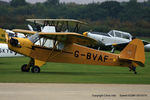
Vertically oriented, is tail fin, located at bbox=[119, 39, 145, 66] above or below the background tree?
below

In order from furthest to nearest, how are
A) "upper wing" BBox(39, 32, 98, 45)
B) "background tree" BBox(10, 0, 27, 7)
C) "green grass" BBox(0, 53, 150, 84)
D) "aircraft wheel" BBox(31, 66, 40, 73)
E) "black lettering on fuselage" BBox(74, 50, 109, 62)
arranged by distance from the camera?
"background tree" BBox(10, 0, 27, 7) → "black lettering on fuselage" BBox(74, 50, 109, 62) → "aircraft wheel" BBox(31, 66, 40, 73) → "upper wing" BBox(39, 32, 98, 45) → "green grass" BBox(0, 53, 150, 84)

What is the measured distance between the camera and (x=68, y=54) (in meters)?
18.0

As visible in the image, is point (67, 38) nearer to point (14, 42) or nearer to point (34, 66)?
point (34, 66)

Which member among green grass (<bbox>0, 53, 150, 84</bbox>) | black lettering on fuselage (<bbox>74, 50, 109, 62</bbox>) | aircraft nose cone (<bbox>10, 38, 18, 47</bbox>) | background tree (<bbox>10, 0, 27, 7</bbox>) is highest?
background tree (<bbox>10, 0, 27, 7</bbox>)

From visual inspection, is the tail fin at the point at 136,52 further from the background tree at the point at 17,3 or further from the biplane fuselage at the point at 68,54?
the background tree at the point at 17,3

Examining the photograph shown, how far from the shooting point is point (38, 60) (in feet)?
58.0

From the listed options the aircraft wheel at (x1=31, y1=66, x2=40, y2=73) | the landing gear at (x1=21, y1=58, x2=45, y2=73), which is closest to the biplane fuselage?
the landing gear at (x1=21, y1=58, x2=45, y2=73)

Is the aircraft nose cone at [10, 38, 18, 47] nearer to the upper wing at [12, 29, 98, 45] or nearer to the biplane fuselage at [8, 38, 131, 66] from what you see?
the biplane fuselage at [8, 38, 131, 66]

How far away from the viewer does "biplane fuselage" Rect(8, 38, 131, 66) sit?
1770 centimetres

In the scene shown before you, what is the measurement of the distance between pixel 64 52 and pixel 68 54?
0.58 ft

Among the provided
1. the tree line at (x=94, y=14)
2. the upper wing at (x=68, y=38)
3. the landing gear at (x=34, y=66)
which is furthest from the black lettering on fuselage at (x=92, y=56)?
the tree line at (x=94, y=14)

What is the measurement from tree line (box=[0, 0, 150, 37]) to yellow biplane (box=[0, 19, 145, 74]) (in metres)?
32.1

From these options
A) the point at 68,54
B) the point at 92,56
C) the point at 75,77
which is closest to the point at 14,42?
the point at 68,54

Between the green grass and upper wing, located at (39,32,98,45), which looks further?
upper wing, located at (39,32,98,45)
